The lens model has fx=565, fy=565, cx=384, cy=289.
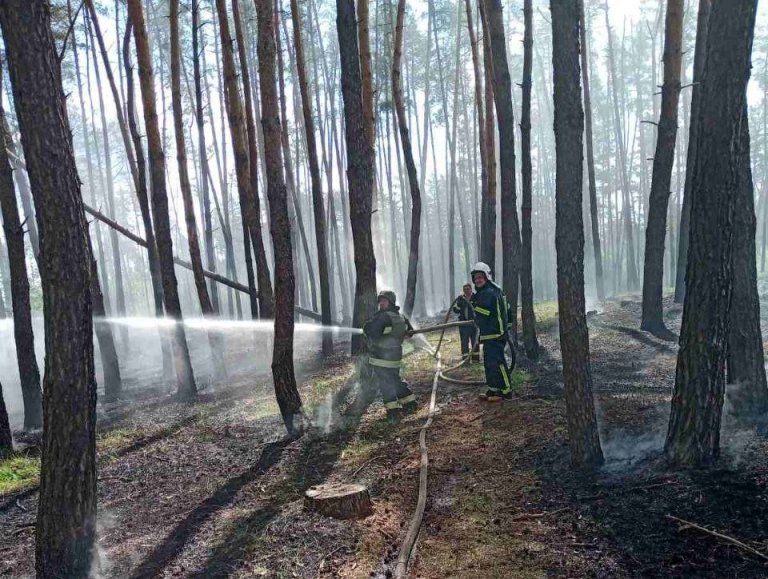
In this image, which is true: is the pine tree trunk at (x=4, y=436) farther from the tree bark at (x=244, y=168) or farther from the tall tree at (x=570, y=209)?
the tall tree at (x=570, y=209)

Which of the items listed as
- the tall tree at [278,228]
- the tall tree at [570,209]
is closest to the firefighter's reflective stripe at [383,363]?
the tall tree at [278,228]

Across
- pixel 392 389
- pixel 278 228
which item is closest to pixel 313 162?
pixel 278 228

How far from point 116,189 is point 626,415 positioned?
53.0 metres

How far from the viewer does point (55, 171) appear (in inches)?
140

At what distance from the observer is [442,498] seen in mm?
4914

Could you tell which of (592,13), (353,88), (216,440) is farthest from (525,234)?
(592,13)

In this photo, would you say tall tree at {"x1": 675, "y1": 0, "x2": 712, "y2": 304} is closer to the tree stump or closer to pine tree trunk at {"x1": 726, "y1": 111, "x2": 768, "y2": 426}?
pine tree trunk at {"x1": 726, "y1": 111, "x2": 768, "y2": 426}

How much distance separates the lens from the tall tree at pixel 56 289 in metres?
3.46

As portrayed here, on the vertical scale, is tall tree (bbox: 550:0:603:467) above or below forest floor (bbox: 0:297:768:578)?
above

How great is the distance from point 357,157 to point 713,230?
5.63 metres

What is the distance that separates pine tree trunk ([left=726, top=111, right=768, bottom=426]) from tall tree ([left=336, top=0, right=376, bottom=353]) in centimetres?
512

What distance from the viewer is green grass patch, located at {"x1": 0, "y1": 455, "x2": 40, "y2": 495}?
244 inches

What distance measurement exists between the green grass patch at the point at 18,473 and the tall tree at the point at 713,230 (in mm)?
6582

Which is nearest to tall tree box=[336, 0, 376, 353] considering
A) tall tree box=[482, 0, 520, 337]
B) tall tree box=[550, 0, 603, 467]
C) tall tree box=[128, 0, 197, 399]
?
tall tree box=[482, 0, 520, 337]
